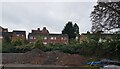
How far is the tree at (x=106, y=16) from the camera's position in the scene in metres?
31.8

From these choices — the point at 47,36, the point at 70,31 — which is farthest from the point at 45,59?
the point at 47,36

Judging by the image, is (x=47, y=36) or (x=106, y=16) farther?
(x=47, y=36)

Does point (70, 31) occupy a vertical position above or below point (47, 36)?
above

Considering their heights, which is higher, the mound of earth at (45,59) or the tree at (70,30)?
the tree at (70,30)

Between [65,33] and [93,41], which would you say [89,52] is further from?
[65,33]

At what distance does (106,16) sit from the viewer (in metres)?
32.2

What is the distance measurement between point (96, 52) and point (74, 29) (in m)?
59.1

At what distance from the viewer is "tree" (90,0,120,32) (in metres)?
31.8

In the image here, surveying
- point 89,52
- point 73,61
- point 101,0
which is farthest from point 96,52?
point 101,0

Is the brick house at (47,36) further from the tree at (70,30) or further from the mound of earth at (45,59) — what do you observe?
the mound of earth at (45,59)

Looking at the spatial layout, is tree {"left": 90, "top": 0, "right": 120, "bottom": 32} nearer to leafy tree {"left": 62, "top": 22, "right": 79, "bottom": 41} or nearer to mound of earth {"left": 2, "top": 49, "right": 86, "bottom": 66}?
mound of earth {"left": 2, "top": 49, "right": 86, "bottom": 66}

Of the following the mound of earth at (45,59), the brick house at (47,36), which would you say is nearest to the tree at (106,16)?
the mound of earth at (45,59)

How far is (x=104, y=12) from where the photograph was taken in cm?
3225

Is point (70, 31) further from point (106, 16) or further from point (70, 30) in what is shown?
point (106, 16)
